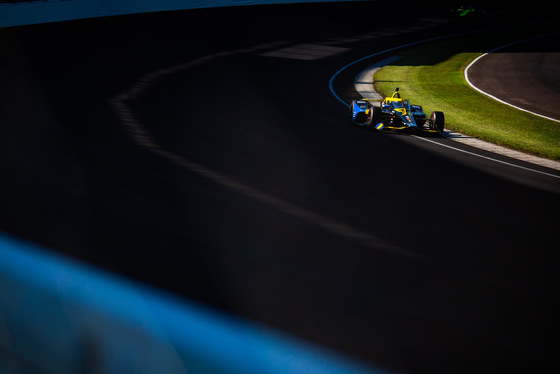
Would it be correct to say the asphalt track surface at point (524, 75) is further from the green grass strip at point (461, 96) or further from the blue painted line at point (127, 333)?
the blue painted line at point (127, 333)

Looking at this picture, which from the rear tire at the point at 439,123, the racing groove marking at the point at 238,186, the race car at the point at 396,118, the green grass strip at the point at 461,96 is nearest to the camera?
the racing groove marking at the point at 238,186

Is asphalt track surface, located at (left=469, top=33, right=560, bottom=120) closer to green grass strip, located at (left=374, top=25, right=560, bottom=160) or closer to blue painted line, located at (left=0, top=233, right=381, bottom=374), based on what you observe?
green grass strip, located at (left=374, top=25, right=560, bottom=160)

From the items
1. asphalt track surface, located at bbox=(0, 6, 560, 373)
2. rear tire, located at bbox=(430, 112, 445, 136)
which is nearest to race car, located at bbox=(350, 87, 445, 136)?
rear tire, located at bbox=(430, 112, 445, 136)

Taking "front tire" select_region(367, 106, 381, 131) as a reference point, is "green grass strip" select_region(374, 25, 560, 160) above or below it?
below

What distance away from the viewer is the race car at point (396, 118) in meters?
14.7

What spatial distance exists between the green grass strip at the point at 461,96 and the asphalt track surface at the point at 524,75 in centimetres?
91

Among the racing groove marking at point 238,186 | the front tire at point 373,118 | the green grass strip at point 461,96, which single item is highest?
the racing groove marking at point 238,186

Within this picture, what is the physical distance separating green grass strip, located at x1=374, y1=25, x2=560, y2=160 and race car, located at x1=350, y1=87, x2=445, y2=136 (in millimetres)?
1562

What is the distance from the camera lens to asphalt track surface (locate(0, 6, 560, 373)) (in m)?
5.81

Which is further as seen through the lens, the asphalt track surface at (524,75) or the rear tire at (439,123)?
the asphalt track surface at (524,75)

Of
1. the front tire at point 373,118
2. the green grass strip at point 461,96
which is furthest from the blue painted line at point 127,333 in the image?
the green grass strip at point 461,96

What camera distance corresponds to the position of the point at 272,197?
934cm

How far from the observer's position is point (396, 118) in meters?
14.9

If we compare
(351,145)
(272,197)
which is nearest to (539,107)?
(351,145)
